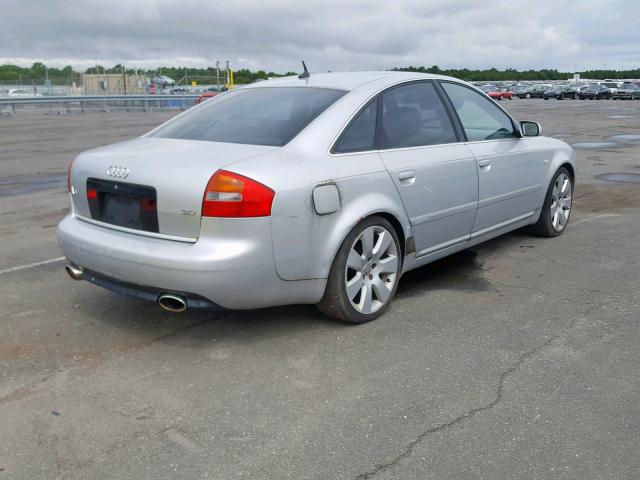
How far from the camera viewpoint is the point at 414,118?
16.0 ft

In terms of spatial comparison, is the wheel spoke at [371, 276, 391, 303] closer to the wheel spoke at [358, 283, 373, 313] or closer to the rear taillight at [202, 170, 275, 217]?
the wheel spoke at [358, 283, 373, 313]

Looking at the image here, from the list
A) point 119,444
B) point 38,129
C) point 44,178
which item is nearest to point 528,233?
point 119,444

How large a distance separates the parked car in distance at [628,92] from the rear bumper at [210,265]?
200ft

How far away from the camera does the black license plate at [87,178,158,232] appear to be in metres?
3.81

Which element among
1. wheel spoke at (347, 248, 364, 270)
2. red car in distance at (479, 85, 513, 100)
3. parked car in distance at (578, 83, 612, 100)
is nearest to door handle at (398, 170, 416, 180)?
wheel spoke at (347, 248, 364, 270)

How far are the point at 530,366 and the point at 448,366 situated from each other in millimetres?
453

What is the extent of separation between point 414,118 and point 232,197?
1830mm

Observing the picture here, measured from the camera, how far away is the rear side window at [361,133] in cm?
422

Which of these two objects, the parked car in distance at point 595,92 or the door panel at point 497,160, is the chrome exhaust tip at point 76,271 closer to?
the door panel at point 497,160

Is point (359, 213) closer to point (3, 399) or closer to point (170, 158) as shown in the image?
point (170, 158)

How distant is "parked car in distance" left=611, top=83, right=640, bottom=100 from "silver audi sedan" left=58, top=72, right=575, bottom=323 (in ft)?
193

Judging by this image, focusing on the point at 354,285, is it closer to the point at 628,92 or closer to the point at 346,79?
the point at 346,79

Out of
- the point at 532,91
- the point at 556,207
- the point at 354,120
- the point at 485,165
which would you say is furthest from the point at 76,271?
the point at 532,91

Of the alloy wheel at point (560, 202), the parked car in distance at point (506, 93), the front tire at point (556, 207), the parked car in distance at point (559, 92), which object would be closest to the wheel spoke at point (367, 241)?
the front tire at point (556, 207)
